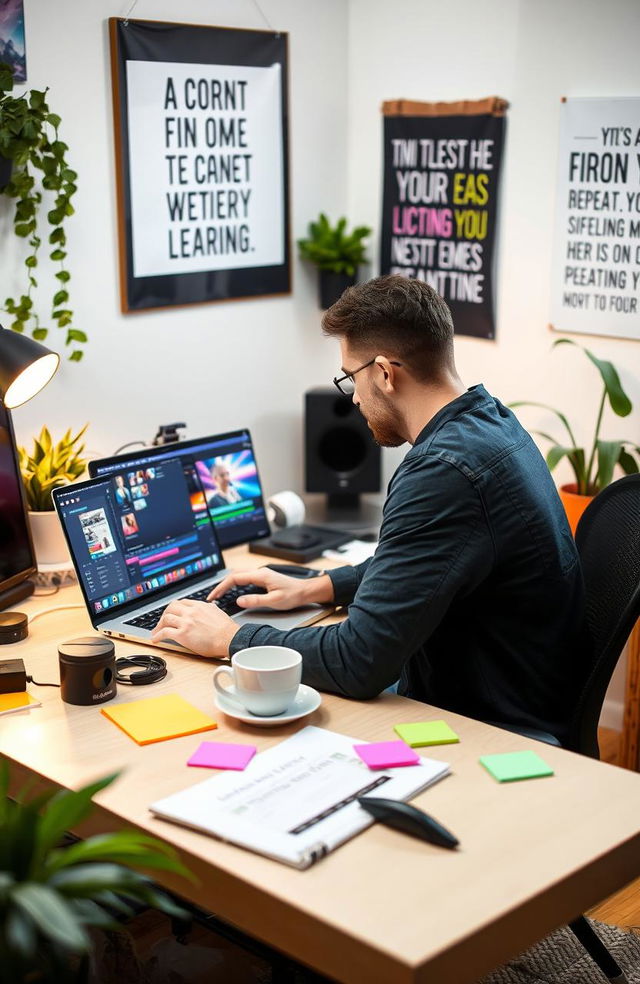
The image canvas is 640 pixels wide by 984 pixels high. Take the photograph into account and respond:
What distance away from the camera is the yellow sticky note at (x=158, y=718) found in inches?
70.4

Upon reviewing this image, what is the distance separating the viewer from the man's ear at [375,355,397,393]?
6.78 ft

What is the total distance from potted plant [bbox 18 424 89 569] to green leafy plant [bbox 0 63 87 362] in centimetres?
28

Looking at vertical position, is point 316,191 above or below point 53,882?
above

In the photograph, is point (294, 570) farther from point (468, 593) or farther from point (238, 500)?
point (468, 593)

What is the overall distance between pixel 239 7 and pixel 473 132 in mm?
748

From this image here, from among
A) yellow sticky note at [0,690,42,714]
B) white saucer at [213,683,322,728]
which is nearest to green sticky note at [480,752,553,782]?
white saucer at [213,683,322,728]

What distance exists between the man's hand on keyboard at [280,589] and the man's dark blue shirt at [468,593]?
25cm

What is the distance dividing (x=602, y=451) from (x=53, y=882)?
207cm

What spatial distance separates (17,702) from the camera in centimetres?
192

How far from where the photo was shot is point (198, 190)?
10.3 feet

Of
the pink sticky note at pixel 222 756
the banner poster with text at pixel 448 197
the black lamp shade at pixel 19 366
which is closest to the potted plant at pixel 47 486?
the black lamp shade at pixel 19 366

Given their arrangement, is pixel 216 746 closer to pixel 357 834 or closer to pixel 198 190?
pixel 357 834

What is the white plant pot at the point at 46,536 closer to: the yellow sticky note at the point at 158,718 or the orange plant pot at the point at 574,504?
the yellow sticky note at the point at 158,718

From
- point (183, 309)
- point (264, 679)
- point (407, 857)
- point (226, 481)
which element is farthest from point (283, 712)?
point (183, 309)
